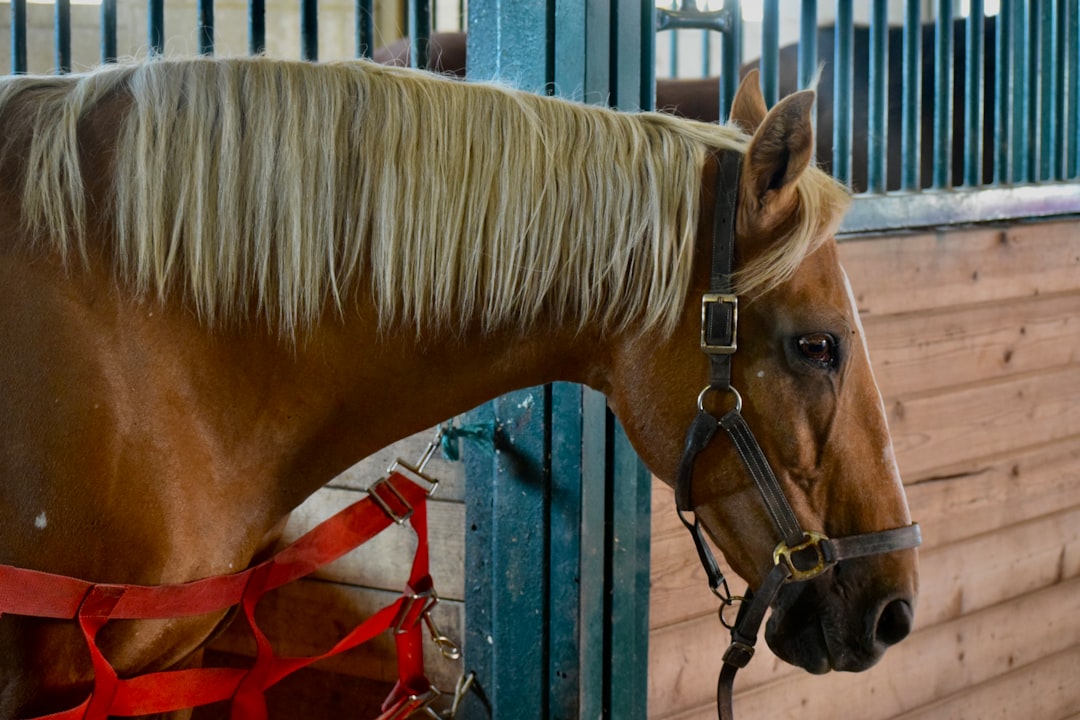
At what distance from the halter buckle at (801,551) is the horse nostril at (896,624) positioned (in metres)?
0.12

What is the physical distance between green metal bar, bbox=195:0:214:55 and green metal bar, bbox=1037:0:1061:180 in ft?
6.43

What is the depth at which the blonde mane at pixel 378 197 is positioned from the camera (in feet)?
3.61

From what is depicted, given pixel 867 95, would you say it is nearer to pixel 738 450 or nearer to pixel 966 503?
pixel 966 503

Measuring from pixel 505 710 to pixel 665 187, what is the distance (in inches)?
35.2

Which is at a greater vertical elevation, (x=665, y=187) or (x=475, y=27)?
(x=475, y=27)

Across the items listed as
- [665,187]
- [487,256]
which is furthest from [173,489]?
[665,187]

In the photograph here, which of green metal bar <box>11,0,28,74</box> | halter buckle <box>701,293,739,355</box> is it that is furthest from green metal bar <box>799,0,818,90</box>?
green metal bar <box>11,0,28,74</box>

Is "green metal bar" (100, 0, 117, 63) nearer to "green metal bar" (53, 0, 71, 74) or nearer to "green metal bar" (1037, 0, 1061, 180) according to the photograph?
"green metal bar" (53, 0, 71, 74)

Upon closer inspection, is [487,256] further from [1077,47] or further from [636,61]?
[1077,47]

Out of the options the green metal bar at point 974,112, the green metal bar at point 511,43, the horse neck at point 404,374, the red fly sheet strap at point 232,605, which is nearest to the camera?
the red fly sheet strap at point 232,605

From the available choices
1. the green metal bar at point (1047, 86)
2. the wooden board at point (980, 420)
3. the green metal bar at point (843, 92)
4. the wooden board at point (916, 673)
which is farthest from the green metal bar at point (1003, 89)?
the wooden board at point (916, 673)

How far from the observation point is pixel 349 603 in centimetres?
178

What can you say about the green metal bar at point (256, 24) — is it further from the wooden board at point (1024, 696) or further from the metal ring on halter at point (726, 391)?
the wooden board at point (1024, 696)

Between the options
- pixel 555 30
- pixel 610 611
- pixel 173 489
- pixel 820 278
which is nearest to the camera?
pixel 173 489
